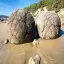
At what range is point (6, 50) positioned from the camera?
21.0 ft

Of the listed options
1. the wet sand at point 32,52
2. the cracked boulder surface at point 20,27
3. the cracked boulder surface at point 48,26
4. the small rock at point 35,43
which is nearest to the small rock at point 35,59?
the wet sand at point 32,52

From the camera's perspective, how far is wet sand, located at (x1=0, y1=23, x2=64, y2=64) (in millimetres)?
5297

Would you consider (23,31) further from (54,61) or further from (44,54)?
(54,61)

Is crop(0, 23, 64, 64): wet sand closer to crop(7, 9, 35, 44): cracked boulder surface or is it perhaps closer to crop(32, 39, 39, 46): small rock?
crop(32, 39, 39, 46): small rock

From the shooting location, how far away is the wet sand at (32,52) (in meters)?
5.30

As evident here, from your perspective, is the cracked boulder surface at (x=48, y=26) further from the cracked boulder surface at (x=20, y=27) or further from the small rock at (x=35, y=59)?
the small rock at (x=35, y=59)

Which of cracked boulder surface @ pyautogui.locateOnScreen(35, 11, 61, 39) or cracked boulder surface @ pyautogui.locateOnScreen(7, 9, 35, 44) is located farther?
cracked boulder surface @ pyautogui.locateOnScreen(35, 11, 61, 39)

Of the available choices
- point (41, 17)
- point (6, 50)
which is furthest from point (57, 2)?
point (6, 50)

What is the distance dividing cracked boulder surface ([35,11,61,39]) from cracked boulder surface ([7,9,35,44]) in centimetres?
61

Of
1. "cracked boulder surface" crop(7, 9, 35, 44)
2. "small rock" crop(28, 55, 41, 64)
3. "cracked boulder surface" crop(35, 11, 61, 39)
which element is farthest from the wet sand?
"cracked boulder surface" crop(35, 11, 61, 39)

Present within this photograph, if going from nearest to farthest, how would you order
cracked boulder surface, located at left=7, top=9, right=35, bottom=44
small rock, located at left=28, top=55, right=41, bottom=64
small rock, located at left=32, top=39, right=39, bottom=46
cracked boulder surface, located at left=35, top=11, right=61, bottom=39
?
small rock, located at left=28, top=55, right=41, bottom=64 < small rock, located at left=32, top=39, right=39, bottom=46 < cracked boulder surface, located at left=7, top=9, right=35, bottom=44 < cracked boulder surface, located at left=35, top=11, right=61, bottom=39

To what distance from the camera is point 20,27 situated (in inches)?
282

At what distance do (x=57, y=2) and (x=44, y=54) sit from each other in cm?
2756

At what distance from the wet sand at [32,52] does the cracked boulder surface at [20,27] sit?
31 centimetres
